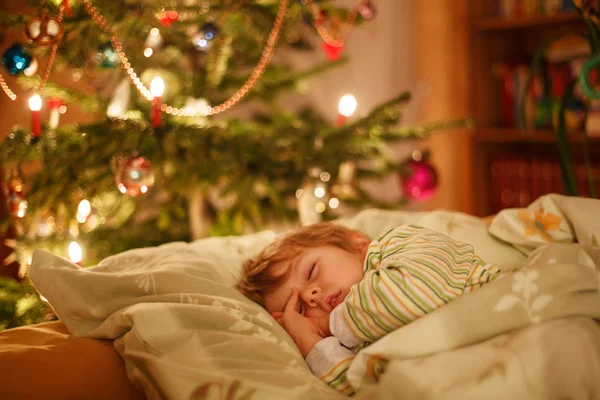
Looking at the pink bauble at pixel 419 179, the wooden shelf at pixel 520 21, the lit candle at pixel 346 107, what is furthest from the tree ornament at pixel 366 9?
the wooden shelf at pixel 520 21

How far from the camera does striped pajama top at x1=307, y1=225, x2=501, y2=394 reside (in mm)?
775

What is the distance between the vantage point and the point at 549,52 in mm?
2340

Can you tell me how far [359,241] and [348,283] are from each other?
0.13 metres

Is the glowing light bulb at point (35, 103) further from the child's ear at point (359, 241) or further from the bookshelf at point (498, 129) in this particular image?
the bookshelf at point (498, 129)

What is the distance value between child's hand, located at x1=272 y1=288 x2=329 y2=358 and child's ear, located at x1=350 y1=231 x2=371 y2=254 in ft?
0.52

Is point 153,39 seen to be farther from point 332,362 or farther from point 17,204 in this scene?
point 332,362

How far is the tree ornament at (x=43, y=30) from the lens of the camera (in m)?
1.07

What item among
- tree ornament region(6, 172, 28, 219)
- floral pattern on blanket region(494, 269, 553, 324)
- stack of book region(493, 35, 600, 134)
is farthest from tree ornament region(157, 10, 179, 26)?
stack of book region(493, 35, 600, 134)

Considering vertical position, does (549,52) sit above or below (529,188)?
above

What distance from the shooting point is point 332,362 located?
801 millimetres

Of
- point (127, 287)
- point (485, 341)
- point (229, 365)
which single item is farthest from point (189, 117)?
point (485, 341)

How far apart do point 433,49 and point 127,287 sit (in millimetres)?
2009

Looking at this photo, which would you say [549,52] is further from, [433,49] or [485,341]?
[485,341]

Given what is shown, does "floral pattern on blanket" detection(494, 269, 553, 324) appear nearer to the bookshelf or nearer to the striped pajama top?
the striped pajama top
